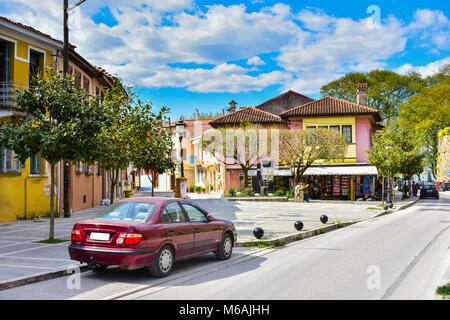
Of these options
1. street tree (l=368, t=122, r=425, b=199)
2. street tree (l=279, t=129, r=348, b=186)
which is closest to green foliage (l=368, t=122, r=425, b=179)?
street tree (l=368, t=122, r=425, b=199)

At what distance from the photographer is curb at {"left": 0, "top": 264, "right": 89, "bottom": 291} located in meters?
7.25

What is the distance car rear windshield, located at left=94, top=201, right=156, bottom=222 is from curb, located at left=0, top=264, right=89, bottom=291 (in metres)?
1.17

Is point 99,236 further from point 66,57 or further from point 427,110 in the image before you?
point 427,110

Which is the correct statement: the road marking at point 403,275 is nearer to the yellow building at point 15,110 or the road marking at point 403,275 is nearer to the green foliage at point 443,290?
the green foliage at point 443,290

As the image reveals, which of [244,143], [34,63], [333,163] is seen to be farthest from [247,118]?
[34,63]

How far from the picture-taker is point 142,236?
7488 mm

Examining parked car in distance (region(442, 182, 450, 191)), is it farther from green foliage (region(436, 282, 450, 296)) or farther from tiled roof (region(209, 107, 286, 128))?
green foliage (region(436, 282, 450, 296))

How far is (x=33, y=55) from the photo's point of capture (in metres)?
18.9

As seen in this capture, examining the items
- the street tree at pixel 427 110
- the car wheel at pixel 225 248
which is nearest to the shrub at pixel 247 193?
the car wheel at pixel 225 248

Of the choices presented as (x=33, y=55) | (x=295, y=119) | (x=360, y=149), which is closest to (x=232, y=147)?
(x=295, y=119)

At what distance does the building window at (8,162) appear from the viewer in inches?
670

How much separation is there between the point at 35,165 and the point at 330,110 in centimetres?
2701

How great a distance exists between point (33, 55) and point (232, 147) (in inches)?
763

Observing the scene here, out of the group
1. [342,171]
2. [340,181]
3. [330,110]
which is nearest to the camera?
[342,171]
